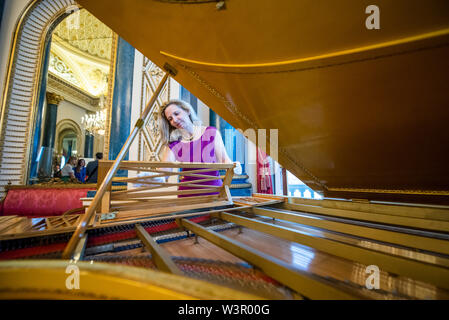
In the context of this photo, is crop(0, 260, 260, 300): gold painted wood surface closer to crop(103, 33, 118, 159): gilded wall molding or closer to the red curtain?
crop(103, 33, 118, 159): gilded wall molding

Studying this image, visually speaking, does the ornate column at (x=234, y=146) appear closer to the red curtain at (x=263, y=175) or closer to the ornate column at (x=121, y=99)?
the red curtain at (x=263, y=175)

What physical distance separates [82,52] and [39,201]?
879 centimetres

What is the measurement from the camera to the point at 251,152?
4848 mm

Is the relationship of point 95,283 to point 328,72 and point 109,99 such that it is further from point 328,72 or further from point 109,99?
point 109,99

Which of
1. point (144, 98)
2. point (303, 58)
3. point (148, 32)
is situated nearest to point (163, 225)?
point (148, 32)

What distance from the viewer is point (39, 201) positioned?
2.52 metres

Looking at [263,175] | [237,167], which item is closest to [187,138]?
[237,167]

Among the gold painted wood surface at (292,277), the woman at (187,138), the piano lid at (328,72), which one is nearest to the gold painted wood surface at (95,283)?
the gold painted wood surface at (292,277)

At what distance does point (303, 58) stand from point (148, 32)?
0.83 meters

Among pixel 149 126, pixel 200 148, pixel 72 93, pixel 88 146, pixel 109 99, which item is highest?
pixel 72 93

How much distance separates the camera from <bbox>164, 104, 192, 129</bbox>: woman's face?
2.14 metres

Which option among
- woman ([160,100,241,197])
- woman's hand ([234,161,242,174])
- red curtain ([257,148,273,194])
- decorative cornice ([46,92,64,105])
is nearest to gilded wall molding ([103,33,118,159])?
woman ([160,100,241,197])

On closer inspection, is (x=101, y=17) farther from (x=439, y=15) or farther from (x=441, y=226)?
(x=441, y=226)

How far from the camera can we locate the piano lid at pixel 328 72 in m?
0.71
